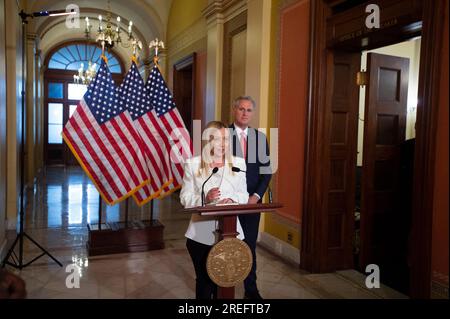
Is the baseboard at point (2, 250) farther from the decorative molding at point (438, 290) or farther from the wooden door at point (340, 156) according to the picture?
the decorative molding at point (438, 290)

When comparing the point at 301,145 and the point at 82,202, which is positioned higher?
the point at 301,145

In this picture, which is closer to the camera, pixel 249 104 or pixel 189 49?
pixel 249 104

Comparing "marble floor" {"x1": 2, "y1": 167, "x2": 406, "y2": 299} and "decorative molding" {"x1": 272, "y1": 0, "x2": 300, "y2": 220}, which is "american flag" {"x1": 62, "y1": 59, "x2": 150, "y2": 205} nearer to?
"marble floor" {"x1": 2, "y1": 167, "x2": 406, "y2": 299}

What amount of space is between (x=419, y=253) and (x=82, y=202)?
6761 millimetres

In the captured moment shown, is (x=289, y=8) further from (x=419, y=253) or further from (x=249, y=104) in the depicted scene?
(x=419, y=253)

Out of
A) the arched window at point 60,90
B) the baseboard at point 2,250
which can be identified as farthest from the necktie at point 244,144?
the arched window at point 60,90

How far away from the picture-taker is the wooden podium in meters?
2.36

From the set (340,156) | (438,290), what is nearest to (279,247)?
(340,156)

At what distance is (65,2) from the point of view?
35.1 feet

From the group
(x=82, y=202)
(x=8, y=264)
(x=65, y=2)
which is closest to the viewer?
(x=8, y=264)

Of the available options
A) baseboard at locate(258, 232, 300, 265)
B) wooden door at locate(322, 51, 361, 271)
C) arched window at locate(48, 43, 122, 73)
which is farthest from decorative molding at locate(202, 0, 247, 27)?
arched window at locate(48, 43, 122, 73)

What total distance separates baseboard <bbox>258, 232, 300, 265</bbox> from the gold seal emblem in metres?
2.20
